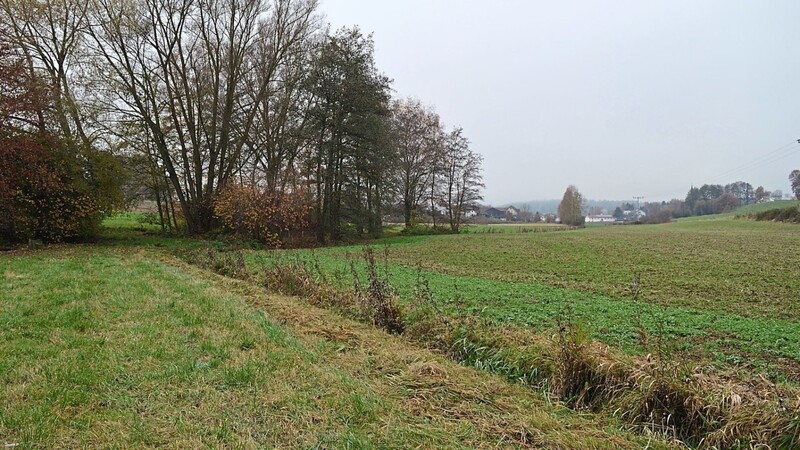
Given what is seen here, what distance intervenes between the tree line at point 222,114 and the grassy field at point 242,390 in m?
17.5

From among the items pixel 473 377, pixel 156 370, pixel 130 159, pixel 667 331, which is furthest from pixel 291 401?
pixel 130 159

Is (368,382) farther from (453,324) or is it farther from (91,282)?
(91,282)

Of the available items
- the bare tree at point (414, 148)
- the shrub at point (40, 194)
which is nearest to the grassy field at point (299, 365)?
the shrub at point (40, 194)

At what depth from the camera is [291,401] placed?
3.40 meters

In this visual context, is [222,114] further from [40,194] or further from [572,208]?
[572,208]

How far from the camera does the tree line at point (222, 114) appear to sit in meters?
20.6

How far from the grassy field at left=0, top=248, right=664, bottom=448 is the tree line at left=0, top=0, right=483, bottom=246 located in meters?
17.5

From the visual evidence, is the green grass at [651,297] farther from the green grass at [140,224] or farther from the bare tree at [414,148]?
the bare tree at [414,148]

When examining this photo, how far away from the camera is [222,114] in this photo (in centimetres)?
2545

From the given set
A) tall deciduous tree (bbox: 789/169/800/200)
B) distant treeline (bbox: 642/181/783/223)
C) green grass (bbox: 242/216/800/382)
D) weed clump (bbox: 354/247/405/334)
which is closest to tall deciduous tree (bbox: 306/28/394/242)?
green grass (bbox: 242/216/800/382)

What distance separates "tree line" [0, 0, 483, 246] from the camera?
20609mm

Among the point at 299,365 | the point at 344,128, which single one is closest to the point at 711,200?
the point at 344,128

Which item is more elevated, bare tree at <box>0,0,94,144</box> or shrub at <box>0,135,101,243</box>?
bare tree at <box>0,0,94,144</box>

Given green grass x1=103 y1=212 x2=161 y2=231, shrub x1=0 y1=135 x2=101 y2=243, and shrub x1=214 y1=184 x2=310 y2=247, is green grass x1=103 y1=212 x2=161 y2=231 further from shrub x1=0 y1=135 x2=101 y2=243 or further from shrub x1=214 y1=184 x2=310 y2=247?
shrub x1=0 y1=135 x2=101 y2=243
